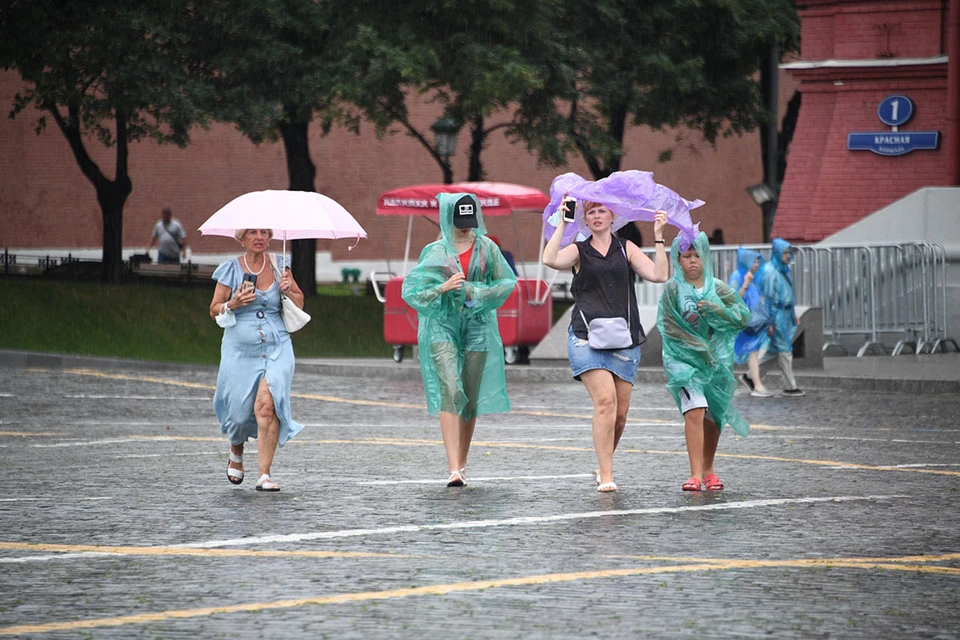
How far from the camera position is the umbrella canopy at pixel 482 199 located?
23688 mm

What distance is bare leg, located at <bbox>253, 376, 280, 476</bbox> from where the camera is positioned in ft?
32.7

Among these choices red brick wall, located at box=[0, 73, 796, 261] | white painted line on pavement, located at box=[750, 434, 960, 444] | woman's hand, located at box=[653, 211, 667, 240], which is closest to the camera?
woman's hand, located at box=[653, 211, 667, 240]

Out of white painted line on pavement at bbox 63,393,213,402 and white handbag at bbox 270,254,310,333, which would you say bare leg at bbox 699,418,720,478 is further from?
white painted line on pavement at bbox 63,393,213,402

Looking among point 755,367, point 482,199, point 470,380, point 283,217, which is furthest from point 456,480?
point 482,199

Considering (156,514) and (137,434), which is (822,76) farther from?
(156,514)

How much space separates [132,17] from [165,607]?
22.1m

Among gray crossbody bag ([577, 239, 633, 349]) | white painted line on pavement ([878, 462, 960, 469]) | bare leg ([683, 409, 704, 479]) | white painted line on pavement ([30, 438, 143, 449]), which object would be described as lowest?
white painted line on pavement ([878, 462, 960, 469])

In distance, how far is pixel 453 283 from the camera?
1012 centimetres

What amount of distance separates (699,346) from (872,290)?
1298 centimetres

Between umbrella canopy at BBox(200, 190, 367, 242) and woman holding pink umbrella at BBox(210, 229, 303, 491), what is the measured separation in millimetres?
134

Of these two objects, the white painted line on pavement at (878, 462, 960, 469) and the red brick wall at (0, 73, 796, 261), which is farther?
the red brick wall at (0, 73, 796, 261)

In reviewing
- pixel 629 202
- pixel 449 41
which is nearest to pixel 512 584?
pixel 629 202

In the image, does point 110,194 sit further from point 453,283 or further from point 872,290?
point 453,283

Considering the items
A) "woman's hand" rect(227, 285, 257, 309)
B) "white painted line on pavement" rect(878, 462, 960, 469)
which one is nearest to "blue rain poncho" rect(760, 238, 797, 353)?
"white painted line on pavement" rect(878, 462, 960, 469)
